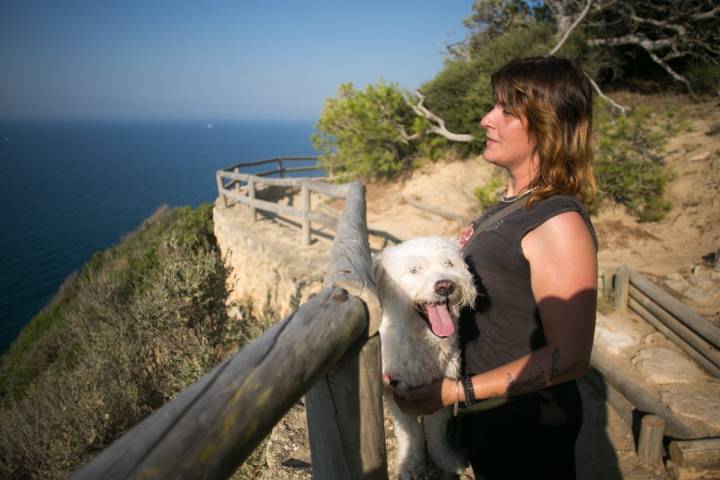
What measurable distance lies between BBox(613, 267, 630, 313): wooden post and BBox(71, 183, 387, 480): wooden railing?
5.27 metres

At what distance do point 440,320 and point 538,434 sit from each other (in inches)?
24.2

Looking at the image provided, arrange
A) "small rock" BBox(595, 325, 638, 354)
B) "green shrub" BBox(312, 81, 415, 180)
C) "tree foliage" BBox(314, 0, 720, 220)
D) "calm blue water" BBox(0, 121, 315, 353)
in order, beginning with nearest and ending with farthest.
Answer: "small rock" BBox(595, 325, 638, 354) → "tree foliage" BBox(314, 0, 720, 220) → "green shrub" BBox(312, 81, 415, 180) → "calm blue water" BBox(0, 121, 315, 353)

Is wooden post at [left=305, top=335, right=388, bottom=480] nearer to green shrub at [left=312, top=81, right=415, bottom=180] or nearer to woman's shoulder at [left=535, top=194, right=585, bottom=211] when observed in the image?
woman's shoulder at [left=535, top=194, right=585, bottom=211]

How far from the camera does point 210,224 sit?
44.5ft

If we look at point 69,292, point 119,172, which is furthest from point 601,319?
point 119,172

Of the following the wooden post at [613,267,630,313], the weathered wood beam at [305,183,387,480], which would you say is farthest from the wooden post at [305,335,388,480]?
the wooden post at [613,267,630,313]

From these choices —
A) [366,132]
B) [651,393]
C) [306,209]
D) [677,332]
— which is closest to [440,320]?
[651,393]

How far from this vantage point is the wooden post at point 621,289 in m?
5.32

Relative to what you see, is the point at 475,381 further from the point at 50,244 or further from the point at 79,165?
the point at 79,165

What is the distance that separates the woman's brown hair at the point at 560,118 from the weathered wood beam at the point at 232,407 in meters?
0.99

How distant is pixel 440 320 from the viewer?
6.17ft

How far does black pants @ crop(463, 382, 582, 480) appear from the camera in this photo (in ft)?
4.98

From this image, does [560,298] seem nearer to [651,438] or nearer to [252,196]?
[651,438]

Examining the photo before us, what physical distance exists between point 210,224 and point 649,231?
1285cm
